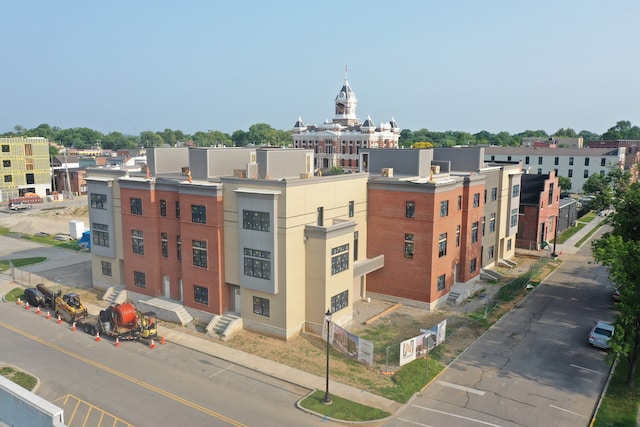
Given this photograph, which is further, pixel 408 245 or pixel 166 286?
pixel 166 286

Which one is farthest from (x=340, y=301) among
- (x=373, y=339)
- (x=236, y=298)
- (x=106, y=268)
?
(x=106, y=268)

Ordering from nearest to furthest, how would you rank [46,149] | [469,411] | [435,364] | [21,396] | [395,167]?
1. [21,396]
2. [469,411]
3. [435,364]
4. [395,167]
5. [46,149]

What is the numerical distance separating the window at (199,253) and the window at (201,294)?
1755mm

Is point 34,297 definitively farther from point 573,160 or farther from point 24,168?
point 573,160

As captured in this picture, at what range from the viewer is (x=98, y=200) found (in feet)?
143

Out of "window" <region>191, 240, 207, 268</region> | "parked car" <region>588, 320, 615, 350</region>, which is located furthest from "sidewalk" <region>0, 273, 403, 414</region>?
"parked car" <region>588, 320, 615, 350</region>

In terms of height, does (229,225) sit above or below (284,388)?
above

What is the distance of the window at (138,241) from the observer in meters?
40.7

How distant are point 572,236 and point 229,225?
182 ft

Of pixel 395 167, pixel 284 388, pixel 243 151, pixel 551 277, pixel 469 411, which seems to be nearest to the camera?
pixel 469 411

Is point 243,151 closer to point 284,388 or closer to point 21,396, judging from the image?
point 284,388

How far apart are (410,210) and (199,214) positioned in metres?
16.6

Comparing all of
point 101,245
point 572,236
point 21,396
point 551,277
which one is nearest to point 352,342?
point 21,396

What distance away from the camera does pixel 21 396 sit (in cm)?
1775
